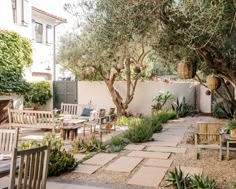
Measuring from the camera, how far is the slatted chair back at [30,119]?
375 inches

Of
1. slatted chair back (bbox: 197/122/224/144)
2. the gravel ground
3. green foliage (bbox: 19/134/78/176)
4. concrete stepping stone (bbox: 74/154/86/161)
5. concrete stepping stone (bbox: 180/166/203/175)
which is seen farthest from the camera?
slatted chair back (bbox: 197/122/224/144)

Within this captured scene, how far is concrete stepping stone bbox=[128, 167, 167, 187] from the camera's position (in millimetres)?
5301

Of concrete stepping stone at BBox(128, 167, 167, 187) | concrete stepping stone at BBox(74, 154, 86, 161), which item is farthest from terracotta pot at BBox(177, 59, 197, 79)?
concrete stepping stone at BBox(74, 154, 86, 161)

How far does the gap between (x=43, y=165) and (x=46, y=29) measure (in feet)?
52.3

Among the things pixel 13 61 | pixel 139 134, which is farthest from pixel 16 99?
pixel 139 134

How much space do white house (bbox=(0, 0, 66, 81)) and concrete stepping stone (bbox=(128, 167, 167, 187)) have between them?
8.58 meters

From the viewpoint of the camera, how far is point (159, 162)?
674 centimetres

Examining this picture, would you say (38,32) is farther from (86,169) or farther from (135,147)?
(86,169)

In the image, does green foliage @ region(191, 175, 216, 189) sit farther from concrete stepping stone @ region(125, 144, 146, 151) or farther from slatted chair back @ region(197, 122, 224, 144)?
concrete stepping stone @ region(125, 144, 146, 151)

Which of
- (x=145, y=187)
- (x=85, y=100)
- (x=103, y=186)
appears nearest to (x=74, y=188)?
(x=103, y=186)

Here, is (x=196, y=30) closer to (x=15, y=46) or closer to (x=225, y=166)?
(x=225, y=166)

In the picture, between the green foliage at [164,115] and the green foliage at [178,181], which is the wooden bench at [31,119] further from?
the green foliage at [178,181]

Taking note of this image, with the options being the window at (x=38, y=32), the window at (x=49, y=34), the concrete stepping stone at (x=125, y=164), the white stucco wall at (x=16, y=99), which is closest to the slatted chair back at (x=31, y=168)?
the concrete stepping stone at (x=125, y=164)

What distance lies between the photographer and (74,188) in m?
4.99
